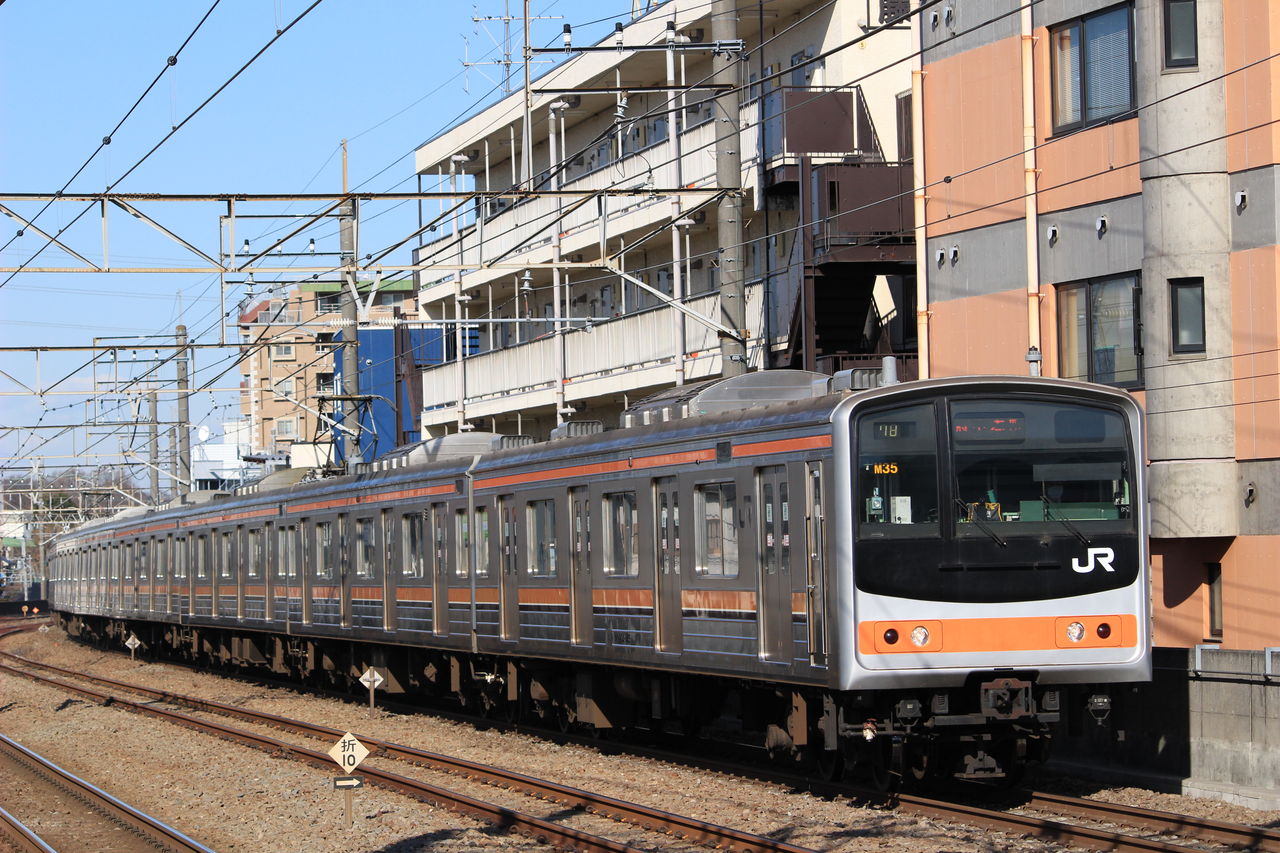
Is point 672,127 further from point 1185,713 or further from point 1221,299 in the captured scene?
point 1185,713

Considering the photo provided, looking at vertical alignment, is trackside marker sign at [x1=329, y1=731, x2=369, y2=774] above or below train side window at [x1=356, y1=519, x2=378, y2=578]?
below

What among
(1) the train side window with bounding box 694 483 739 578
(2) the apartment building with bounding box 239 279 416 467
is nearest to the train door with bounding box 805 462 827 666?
(1) the train side window with bounding box 694 483 739 578

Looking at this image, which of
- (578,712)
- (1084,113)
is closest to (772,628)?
(578,712)

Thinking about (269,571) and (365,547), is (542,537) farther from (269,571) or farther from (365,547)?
(269,571)

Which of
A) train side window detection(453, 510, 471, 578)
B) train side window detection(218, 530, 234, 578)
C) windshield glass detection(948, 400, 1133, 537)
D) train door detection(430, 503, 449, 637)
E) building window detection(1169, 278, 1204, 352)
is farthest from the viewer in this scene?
train side window detection(218, 530, 234, 578)

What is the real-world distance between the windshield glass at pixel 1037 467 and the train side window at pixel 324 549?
1401 cm

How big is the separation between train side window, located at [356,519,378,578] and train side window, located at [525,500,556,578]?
5.49 meters

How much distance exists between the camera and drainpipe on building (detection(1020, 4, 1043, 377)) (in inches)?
731

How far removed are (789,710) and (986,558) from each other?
2.24m

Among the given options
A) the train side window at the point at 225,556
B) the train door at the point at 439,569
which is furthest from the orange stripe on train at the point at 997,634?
the train side window at the point at 225,556

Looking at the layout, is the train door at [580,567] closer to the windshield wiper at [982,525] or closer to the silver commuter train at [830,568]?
the silver commuter train at [830,568]

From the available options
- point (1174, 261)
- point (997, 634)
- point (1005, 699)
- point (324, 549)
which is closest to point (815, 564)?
point (997, 634)

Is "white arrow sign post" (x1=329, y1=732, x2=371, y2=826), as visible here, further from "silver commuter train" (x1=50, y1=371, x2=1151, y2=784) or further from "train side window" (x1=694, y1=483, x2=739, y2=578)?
"train side window" (x1=694, y1=483, x2=739, y2=578)

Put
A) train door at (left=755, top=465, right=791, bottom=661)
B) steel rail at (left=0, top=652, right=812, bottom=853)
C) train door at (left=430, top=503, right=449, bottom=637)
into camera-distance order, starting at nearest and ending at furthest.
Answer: steel rail at (left=0, top=652, right=812, bottom=853)
train door at (left=755, top=465, right=791, bottom=661)
train door at (left=430, top=503, right=449, bottom=637)
